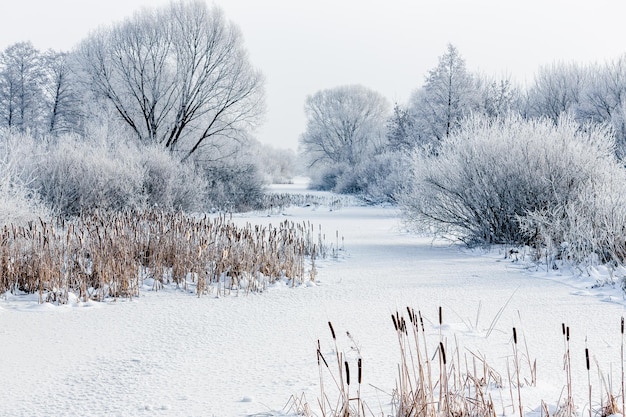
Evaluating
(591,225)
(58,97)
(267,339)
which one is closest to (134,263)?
(267,339)

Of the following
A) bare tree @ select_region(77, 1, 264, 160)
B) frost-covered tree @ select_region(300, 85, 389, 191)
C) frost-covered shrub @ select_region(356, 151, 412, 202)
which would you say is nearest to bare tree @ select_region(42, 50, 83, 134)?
bare tree @ select_region(77, 1, 264, 160)

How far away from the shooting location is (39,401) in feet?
10.4

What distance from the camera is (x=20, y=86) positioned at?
109 feet

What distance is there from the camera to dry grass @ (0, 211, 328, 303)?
629 centimetres

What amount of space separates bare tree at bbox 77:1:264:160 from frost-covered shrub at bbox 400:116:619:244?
42.1 feet

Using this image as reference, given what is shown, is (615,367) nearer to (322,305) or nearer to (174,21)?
(322,305)

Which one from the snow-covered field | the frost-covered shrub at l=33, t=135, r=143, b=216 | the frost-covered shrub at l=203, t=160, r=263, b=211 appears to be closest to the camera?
the snow-covered field

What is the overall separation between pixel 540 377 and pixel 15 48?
3779 centimetres

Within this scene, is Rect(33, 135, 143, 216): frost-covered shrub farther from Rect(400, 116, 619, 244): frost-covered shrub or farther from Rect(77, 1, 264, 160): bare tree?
Rect(400, 116, 619, 244): frost-covered shrub

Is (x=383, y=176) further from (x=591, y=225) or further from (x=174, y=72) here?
(x=591, y=225)

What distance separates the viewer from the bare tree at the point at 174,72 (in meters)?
21.4

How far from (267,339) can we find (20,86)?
113ft

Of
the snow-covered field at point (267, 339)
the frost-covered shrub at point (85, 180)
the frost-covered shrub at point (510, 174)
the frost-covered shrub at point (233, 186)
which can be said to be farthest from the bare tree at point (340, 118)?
the snow-covered field at point (267, 339)

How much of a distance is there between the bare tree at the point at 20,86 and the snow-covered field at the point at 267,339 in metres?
31.4
